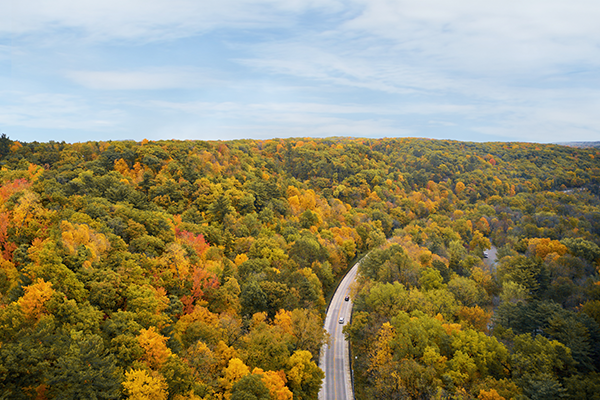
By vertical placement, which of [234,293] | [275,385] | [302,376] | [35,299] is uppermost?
[35,299]

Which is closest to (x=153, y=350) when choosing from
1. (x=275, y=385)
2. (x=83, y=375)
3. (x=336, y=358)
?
(x=83, y=375)

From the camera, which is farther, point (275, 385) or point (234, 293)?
point (234, 293)

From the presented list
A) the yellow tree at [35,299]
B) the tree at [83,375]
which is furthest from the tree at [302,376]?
the yellow tree at [35,299]

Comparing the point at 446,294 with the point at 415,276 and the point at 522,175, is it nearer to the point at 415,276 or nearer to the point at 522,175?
the point at 415,276

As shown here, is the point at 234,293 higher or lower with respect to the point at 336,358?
higher

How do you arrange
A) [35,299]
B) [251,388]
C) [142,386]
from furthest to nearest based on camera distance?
[251,388] → [35,299] → [142,386]

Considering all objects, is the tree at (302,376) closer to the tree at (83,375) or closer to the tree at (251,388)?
the tree at (251,388)

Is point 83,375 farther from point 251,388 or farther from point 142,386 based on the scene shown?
point 251,388
